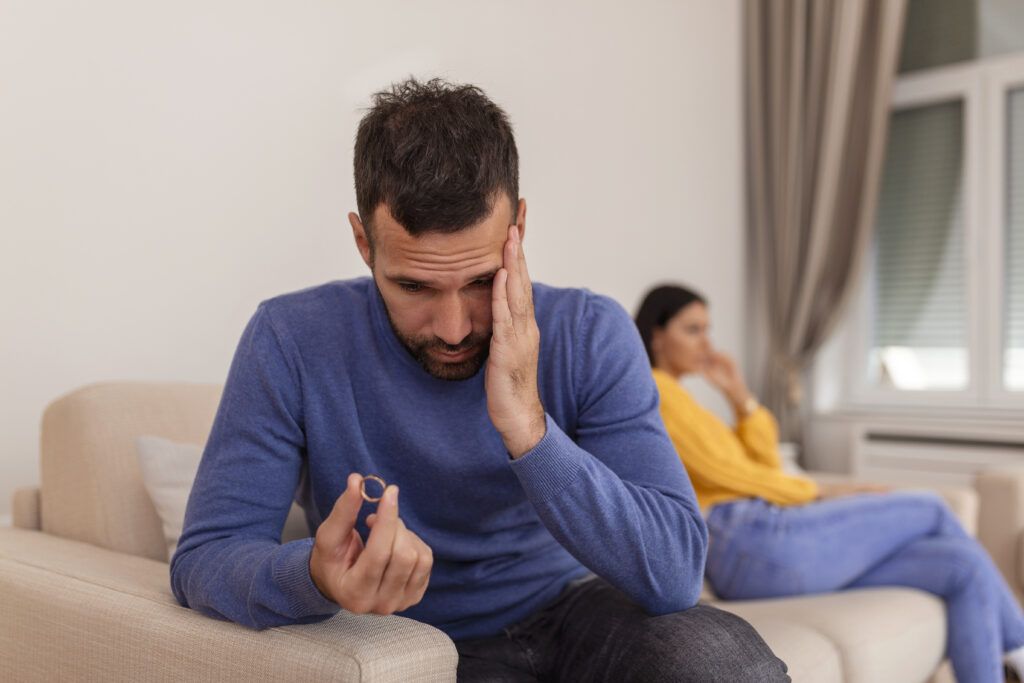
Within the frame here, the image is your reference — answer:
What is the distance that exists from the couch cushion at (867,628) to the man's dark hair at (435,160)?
922mm

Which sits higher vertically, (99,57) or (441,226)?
(99,57)

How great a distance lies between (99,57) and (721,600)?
70.9 inches

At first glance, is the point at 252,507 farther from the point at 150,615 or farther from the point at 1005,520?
the point at 1005,520

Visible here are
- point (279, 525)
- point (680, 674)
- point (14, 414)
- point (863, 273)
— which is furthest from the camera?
point (863, 273)

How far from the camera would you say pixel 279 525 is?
1237mm

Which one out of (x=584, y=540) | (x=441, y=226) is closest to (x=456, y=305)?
(x=441, y=226)

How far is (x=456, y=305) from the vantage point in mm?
1209

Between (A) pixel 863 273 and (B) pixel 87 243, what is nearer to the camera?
(B) pixel 87 243

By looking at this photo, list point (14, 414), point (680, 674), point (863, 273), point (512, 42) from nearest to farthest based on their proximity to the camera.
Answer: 1. point (680, 674)
2. point (14, 414)
3. point (512, 42)
4. point (863, 273)

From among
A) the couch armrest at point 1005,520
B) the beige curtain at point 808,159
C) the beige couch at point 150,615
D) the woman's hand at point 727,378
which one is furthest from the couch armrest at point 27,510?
the beige curtain at point 808,159

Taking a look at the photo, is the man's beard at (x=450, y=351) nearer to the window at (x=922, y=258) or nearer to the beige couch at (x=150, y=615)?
the beige couch at (x=150, y=615)

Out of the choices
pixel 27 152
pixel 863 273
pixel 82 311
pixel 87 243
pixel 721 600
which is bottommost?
pixel 721 600

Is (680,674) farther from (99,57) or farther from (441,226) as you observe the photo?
(99,57)

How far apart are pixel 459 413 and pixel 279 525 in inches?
10.6
